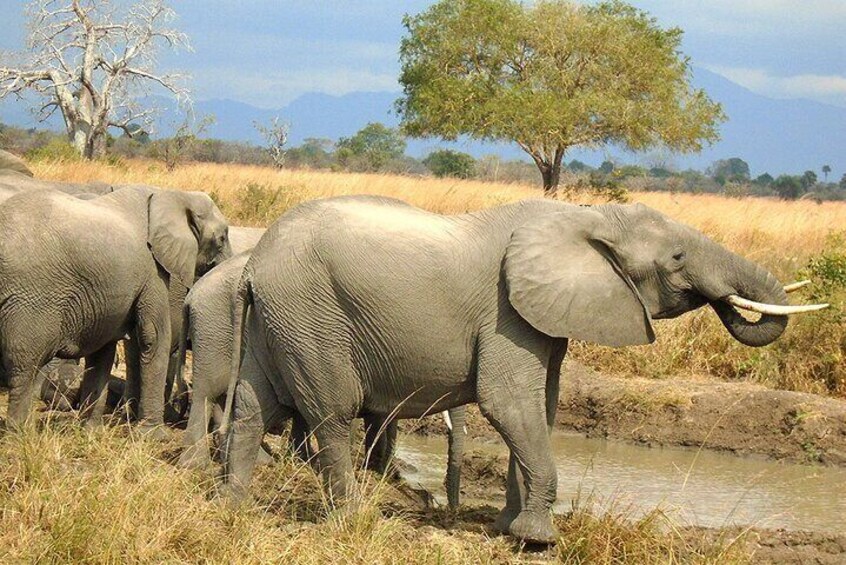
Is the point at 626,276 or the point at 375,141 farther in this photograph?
the point at 375,141

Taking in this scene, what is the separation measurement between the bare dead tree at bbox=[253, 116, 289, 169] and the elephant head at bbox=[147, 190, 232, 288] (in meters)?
35.7

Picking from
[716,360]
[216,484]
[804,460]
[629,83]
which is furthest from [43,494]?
[629,83]

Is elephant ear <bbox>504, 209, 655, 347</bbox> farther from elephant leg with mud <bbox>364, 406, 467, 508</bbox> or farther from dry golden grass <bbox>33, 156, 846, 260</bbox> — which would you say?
dry golden grass <bbox>33, 156, 846, 260</bbox>

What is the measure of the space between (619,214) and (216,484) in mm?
2315

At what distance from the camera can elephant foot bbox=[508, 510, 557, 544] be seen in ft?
20.0

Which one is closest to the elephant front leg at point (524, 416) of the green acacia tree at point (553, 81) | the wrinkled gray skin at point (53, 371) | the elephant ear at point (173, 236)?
the elephant ear at point (173, 236)

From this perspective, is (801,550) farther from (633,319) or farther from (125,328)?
(125,328)

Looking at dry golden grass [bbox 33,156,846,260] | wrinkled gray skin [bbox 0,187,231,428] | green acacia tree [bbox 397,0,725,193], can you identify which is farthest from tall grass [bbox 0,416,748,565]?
green acacia tree [bbox 397,0,725,193]

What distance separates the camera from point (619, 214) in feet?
21.0

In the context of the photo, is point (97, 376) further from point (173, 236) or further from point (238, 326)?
point (238, 326)

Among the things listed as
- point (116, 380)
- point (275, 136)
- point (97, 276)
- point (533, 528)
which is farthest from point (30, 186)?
point (275, 136)

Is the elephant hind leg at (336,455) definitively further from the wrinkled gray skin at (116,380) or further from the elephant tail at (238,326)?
the wrinkled gray skin at (116,380)

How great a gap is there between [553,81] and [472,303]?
23.7 m

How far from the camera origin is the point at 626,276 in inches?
250
